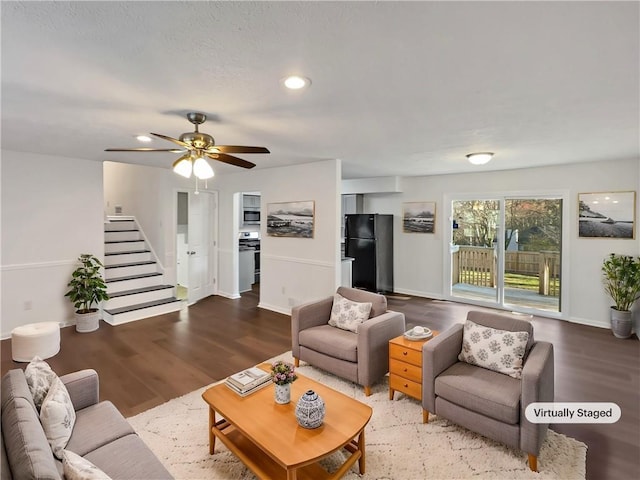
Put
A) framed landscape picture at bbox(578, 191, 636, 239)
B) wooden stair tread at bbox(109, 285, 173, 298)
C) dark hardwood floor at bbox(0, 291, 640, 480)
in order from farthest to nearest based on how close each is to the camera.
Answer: wooden stair tread at bbox(109, 285, 173, 298)
framed landscape picture at bbox(578, 191, 636, 239)
dark hardwood floor at bbox(0, 291, 640, 480)

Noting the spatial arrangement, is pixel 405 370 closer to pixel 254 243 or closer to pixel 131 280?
pixel 131 280

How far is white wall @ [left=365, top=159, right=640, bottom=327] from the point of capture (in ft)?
15.8

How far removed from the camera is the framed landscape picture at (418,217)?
668 cm

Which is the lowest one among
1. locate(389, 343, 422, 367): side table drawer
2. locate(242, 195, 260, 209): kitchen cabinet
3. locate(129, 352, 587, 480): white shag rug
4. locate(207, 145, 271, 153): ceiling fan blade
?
locate(129, 352, 587, 480): white shag rug

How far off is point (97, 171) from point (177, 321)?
8.49 ft

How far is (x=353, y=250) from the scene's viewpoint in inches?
282

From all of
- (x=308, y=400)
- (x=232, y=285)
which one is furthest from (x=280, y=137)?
(x=232, y=285)

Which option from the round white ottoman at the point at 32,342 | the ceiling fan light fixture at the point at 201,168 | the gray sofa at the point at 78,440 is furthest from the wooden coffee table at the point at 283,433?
the round white ottoman at the point at 32,342

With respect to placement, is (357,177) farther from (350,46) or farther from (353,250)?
(350,46)

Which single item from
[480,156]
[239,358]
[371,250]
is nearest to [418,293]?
[371,250]

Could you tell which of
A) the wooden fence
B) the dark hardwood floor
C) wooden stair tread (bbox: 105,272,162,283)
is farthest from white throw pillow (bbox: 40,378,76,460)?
the wooden fence

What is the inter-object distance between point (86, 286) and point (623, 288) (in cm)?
742

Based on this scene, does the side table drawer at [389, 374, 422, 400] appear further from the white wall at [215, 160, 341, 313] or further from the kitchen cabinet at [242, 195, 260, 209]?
the kitchen cabinet at [242, 195, 260, 209]

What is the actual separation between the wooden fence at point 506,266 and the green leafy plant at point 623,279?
30.5 inches
